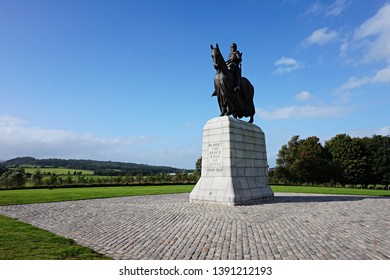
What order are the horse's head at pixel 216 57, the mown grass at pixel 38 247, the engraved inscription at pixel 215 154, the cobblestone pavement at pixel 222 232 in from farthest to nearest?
the horse's head at pixel 216 57, the engraved inscription at pixel 215 154, the cobblestone pavement at pixel 222 232, the mown grass at pixel 38 247

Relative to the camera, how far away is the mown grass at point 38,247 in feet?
19.8

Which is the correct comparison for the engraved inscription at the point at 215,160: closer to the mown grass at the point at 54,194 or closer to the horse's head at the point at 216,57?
the horse's head at the point at 216,57

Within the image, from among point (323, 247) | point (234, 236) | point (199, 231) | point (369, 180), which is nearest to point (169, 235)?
point (199, 231)

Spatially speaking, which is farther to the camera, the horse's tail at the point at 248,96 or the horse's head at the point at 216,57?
the horse's tail at the point at 248,96

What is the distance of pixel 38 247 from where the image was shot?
21.9ft

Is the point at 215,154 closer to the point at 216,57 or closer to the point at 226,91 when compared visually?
the point at 226,91

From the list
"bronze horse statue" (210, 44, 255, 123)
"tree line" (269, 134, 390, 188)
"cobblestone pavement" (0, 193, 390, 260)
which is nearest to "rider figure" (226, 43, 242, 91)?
"bronze horse statue" (210, 44, 255, 123)

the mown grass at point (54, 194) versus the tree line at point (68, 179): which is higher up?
the tree line at point (68, 179)

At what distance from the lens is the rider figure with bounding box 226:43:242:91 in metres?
18.0

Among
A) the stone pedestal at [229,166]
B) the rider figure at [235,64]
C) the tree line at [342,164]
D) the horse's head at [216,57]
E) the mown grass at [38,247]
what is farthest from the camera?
the tree line at [342,164]

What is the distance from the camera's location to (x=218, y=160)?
16.4 meters

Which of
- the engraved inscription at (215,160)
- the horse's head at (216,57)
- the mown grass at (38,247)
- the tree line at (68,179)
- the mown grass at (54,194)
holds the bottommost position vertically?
the mown grass at (38,247)

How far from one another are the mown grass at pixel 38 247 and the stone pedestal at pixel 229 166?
29.7 ft

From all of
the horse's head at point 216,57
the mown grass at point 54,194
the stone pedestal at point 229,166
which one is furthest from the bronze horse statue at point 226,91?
the mown grass at point 54,194
